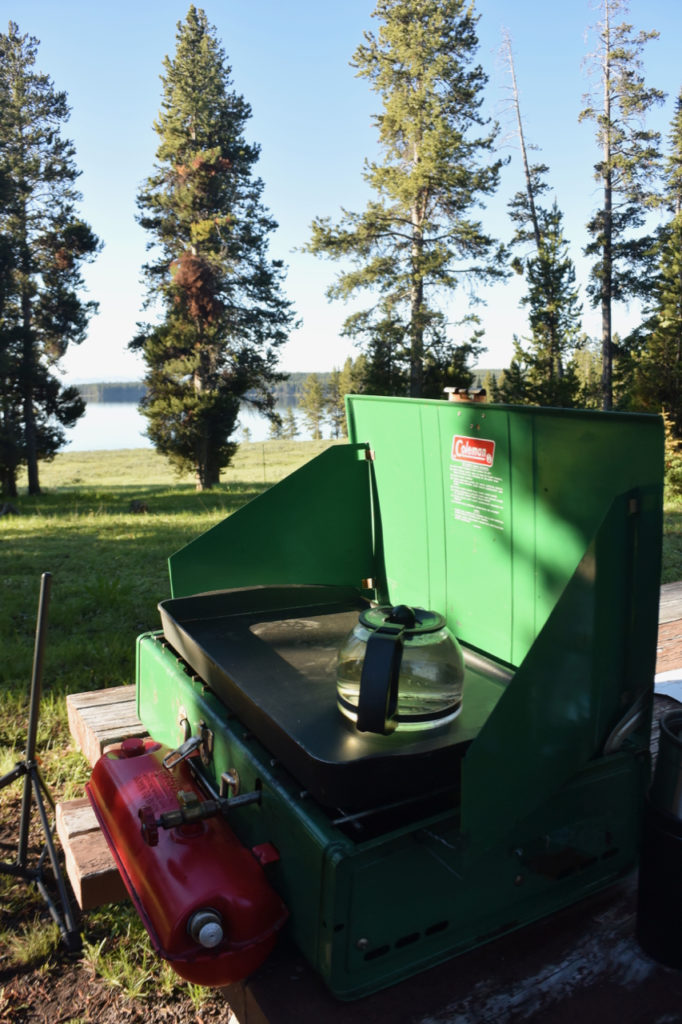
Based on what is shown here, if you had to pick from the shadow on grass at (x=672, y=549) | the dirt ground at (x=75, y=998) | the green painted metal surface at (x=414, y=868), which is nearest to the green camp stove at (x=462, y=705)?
the green painted metal surface at (x=414, y=868)

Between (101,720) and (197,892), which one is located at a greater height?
(197,892)

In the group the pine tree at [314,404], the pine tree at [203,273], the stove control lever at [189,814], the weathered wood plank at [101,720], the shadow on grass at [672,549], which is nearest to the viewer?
the stove control lever at [189,814]

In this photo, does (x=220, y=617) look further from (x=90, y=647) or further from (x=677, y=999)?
(x=90, y=647)

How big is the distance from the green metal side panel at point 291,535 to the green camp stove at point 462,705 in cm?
1

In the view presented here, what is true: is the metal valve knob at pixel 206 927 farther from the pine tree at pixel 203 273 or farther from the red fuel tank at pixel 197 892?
the pine tree at pixel 203 273

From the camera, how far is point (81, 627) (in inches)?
182

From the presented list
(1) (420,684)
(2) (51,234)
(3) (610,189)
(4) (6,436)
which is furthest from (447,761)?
(3) (610,189)

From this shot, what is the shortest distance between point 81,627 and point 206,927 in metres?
3.76

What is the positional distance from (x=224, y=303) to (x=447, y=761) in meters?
19.4

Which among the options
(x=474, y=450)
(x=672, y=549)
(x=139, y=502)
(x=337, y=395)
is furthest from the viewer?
(x=337, y=395)

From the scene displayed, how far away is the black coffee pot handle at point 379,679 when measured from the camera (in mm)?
1144

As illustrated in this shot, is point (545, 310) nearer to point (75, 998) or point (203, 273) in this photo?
point (203, 273)

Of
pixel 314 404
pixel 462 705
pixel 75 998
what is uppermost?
pixel 314 404

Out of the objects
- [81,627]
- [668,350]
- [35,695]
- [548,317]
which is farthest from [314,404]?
[35,695]
